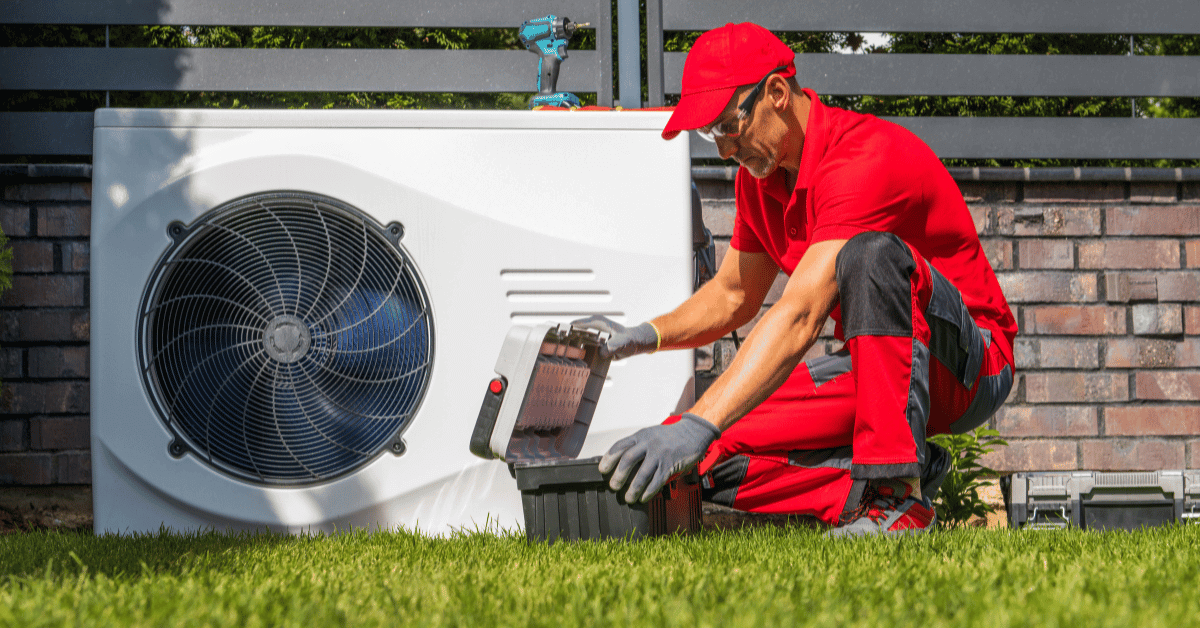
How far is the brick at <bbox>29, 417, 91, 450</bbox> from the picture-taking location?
101 inches

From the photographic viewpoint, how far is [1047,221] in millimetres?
2754

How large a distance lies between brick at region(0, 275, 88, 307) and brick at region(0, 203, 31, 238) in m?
0.13

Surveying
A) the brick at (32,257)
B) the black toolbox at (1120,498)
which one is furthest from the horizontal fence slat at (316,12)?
the black toolbox at (1120,498)

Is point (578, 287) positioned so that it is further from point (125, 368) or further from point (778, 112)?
point (125, 368)

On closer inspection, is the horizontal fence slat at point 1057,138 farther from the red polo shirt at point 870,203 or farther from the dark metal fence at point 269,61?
the red polo shirt at point 870,203

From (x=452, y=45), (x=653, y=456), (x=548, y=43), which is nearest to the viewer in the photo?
(x=653, y=456)

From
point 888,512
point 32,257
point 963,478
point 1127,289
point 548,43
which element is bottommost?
point 963,478

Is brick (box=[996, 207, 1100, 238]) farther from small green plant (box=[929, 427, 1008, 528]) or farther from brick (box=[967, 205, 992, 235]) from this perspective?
small green plant (box=[929, 427, 1008, 528])

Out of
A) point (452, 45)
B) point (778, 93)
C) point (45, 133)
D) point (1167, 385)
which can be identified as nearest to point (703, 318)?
point (778, 93)

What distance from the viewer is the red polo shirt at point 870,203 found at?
1.75 meters

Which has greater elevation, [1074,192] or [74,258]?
[1074,192]

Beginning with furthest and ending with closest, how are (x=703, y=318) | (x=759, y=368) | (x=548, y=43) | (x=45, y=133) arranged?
(x=45, y=133)
(x=548, y=43)
(x=703, y=318)
(x=759, y=368)

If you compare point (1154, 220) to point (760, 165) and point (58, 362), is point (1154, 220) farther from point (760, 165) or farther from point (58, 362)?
point (58, 362)

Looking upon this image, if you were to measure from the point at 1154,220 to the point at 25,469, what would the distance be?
3527mm
